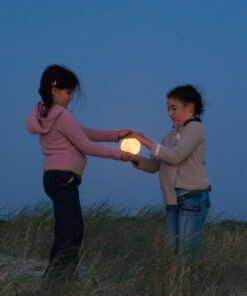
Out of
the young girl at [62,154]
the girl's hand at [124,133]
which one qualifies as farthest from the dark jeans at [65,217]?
the girl's hand at [124,133]

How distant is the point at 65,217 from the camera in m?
3.39

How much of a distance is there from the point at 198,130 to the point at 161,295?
4.37 ft

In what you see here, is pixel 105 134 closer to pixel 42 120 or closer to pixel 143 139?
pixel 143 139

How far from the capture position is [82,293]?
3125mm

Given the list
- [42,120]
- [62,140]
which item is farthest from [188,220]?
[42,120]

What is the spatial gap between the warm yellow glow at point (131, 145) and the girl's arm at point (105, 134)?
0.18m

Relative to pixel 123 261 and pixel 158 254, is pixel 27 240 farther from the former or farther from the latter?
pixel 158 254

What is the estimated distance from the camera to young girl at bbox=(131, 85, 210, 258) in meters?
3.59

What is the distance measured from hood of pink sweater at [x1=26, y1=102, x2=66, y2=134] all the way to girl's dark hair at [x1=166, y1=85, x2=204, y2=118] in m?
1.00

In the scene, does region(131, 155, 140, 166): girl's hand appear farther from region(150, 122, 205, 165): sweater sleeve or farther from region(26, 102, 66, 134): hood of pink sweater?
region(26, 102, 66, 134): hood of pink sweater

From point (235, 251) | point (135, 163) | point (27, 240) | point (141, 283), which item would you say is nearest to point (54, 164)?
point (135, 163)

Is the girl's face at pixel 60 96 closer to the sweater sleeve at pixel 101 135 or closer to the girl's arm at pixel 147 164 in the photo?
the sweater sleeve at pixel 101 135

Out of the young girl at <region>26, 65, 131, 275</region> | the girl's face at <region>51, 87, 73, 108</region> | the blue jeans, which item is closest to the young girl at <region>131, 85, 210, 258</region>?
the blue jeans

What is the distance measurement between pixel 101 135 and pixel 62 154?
28.8 inches
